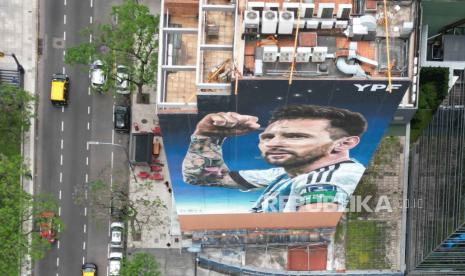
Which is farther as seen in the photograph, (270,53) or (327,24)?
(327,24)

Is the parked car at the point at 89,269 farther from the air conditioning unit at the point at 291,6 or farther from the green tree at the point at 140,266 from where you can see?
the air conditioning unit at the point at 291,6

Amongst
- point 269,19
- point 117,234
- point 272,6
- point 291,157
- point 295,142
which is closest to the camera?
point 269,19

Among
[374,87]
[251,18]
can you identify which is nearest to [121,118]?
[251,18]

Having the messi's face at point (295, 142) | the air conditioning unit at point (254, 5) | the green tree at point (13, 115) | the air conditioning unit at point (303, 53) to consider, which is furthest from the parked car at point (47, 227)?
the air conditioning unit at point (303, 53)

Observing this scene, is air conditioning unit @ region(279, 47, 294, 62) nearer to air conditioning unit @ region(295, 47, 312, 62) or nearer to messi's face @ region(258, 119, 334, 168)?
air conditioning unit @ region(295, 47, 312, 62)

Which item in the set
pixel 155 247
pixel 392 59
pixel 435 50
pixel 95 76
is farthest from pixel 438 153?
pixel 95 76

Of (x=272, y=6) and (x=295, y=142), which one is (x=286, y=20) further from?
(x=295, y=142)
